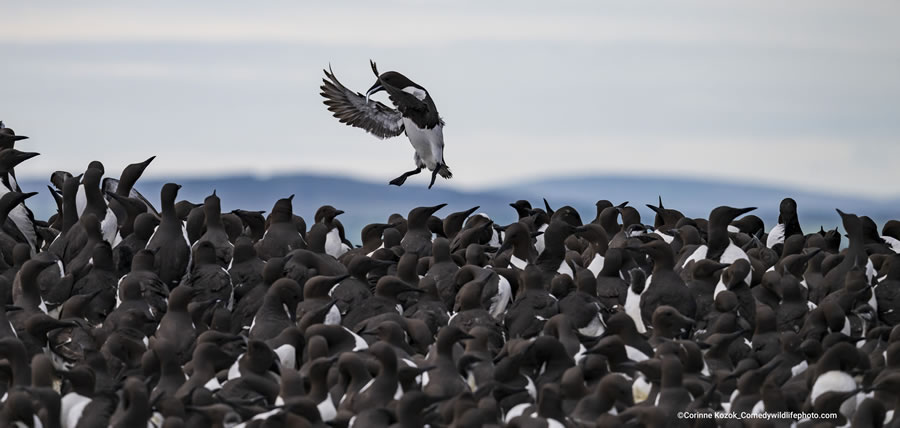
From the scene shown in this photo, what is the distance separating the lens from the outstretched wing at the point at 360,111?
2147 centimetres

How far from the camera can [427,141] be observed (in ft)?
68.6

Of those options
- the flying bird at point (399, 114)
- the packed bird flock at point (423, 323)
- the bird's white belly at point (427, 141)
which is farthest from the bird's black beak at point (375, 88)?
the packed bird flock at point (423, 323)

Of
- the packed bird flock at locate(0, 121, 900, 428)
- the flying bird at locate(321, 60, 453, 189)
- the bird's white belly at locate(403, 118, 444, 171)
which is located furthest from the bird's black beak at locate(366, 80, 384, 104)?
the packed bird flock at locate(0, 121, 900, 428)

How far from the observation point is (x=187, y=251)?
51.2ft

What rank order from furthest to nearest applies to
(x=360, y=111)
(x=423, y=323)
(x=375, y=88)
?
(x=360, y=111)
(x=375, y=88)
(x=423, y=323)

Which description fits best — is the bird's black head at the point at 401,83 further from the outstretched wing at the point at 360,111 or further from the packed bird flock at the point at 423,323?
the packed bird flock at the point at 423,323

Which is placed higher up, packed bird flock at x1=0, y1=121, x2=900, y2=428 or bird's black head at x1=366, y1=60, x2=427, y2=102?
bird's black head at x1=366, y1=60, x2=427, y2=102

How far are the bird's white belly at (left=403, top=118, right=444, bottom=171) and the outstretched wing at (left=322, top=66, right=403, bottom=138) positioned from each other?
17.4 inches

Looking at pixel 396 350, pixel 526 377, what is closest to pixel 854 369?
pixel 526 377

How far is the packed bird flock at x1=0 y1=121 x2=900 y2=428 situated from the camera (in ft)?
37.5

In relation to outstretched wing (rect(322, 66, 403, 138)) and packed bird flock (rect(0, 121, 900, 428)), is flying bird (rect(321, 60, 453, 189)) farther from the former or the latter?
packed bird flock (rect(0, 121, 900, 428))

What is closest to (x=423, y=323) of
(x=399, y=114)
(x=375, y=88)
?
(x=375, y=88)

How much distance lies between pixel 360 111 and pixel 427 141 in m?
1.11

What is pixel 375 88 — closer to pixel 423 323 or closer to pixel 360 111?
pixel 360 111
